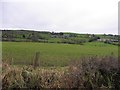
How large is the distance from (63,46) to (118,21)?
11346 millimetres

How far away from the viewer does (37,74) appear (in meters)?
5.43

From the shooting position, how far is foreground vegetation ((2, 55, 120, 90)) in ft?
17.3

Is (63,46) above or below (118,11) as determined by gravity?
below

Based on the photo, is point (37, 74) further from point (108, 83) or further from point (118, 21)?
point (118, 21)

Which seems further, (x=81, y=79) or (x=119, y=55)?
(x=119, y=55)

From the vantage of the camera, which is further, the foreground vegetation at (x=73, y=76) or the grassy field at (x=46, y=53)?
the grassy field at (x=46, y=53)

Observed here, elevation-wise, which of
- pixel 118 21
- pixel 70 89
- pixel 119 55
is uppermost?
pixel 118 21

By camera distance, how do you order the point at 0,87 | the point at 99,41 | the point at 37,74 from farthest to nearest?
the point at 99,41 → the point at 37,74 → the point at 0,87

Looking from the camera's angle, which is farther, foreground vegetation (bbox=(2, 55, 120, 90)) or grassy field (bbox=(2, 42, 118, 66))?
grassy field (bbox=(2, 42, 118, 66))

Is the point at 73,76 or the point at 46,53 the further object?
the point at 46,53

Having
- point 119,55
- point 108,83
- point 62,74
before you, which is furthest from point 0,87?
point 119,55

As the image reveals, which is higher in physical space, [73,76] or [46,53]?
[73,76]

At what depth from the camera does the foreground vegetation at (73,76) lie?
5266 millimetres

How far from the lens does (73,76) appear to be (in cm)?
532
